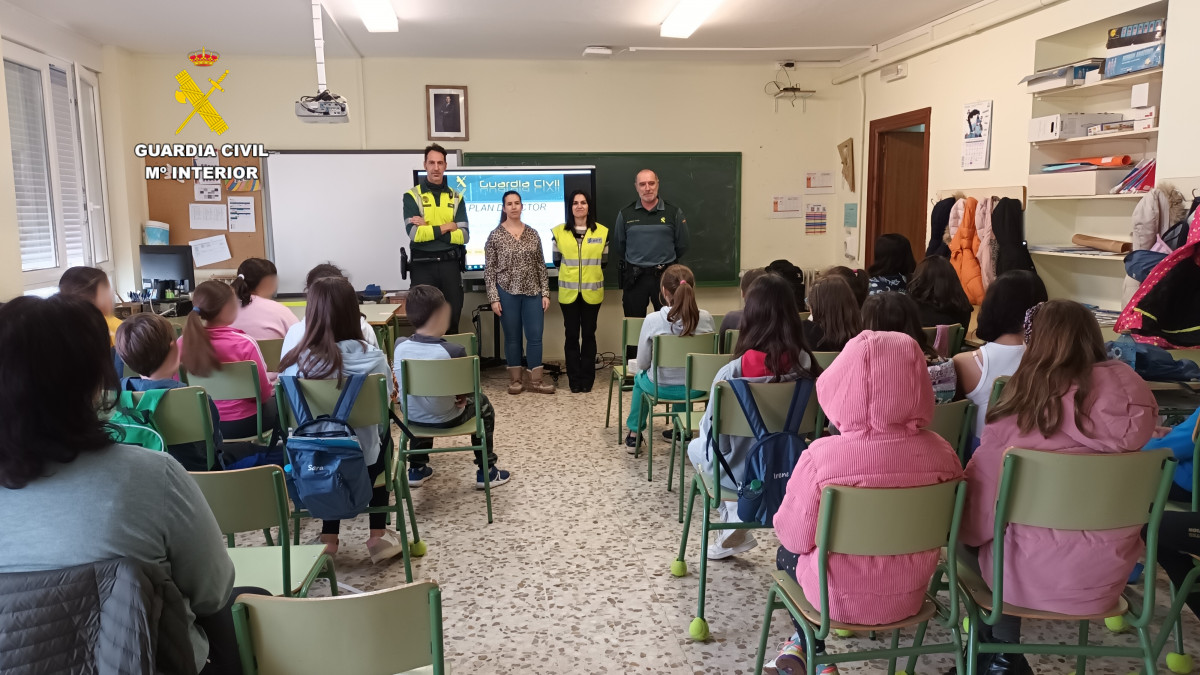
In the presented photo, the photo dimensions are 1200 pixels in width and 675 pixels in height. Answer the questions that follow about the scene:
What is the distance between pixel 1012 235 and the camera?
489cm

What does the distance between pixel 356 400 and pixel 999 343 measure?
87.5 inches

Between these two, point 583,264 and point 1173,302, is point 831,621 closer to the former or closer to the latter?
point 1173,302

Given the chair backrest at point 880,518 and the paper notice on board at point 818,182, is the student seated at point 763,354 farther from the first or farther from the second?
the paper notice on board at point 818,182

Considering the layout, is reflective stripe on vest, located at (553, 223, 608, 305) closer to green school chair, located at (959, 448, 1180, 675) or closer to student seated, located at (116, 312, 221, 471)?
student seated, located at (116, 312, 221, 471)

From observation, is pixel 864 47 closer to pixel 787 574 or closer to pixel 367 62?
pixel 367 62

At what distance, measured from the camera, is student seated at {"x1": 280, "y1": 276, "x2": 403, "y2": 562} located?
9.61 feet

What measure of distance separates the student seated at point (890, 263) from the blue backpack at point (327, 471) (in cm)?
312

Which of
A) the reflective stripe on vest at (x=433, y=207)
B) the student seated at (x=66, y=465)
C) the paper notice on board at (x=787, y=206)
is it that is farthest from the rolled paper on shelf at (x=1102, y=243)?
the student seated at (x=66, y=465)

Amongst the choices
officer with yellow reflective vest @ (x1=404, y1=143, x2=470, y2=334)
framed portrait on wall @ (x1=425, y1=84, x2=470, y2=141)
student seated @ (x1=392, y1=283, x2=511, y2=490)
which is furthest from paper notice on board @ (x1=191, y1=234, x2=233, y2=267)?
student seated @ (x1=392, y1=283, x2=511, y2=490)

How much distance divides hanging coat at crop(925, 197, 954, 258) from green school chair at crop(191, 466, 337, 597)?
4707 millimetres

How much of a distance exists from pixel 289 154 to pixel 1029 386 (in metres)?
6.11

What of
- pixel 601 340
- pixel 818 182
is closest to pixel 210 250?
pixel 601 340

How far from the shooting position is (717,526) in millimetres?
2553

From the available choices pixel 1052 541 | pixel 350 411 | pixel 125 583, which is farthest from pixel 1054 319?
pixel 350 411
